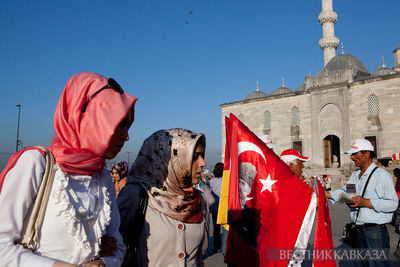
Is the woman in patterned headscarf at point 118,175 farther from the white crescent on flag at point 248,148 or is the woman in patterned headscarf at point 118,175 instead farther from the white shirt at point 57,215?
the white shirt at point 57,215

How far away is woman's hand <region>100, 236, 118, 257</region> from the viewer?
1695mm

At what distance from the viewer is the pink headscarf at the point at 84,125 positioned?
1537 millimetres

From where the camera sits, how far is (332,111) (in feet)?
94.3

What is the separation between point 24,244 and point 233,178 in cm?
239

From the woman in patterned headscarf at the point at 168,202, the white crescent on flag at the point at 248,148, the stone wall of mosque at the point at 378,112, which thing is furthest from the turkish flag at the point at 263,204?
the stone wall of mosque at the point at 378,112

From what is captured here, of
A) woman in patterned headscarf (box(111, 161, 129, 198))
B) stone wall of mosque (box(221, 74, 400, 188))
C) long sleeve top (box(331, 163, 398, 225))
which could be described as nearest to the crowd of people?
long sleeve top (box(331, 163, 398, 225))

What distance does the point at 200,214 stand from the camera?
2.49m

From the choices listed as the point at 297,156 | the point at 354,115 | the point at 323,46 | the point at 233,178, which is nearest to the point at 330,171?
the point at 354,115

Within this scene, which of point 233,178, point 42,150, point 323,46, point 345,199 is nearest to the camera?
point 42,150

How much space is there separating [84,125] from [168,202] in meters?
1.03

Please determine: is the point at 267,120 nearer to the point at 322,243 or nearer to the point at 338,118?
the point at 338,118

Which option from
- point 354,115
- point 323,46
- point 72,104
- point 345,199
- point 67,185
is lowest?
point 345,199

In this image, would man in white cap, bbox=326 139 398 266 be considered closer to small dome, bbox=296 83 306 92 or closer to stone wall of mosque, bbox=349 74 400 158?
stone wall of mosque, bbox=349 74 400 158

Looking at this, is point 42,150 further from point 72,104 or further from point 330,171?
point 330,171
